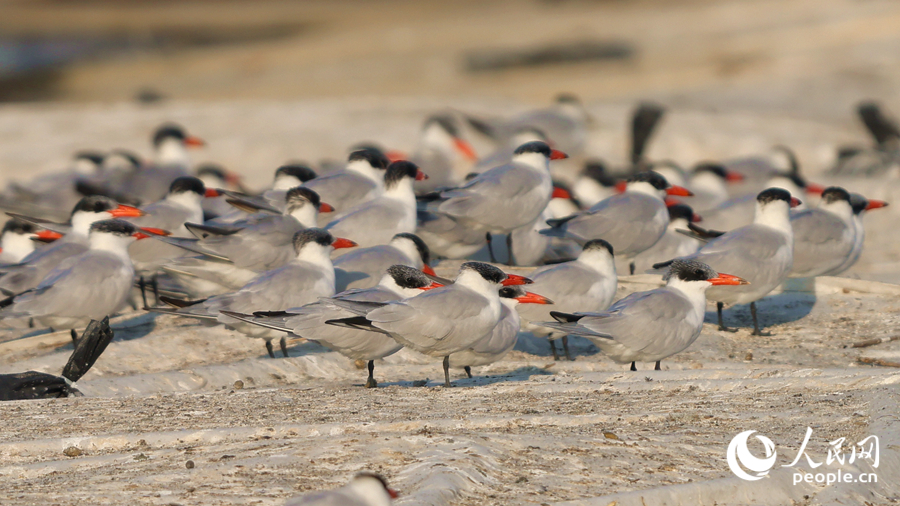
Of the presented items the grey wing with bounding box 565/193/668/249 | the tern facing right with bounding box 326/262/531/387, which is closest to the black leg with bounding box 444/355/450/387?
the tern facing right with bounding box 326/262/531/387

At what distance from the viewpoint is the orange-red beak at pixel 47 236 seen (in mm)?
8781

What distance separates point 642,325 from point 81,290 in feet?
12.0

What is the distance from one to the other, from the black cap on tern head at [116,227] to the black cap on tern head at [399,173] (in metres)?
2.14

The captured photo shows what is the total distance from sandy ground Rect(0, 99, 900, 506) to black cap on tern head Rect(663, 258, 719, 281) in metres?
0.58

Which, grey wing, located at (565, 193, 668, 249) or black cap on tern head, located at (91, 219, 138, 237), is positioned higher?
black cap on tern head, located at (91, 219, 138, 237)

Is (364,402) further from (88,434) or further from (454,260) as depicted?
(454,260)

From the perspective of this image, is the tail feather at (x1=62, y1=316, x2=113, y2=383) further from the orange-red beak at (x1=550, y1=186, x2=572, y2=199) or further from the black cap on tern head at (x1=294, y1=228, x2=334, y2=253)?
the orange-red beak at (x1=550, y1=186, x2=572, y2=199)

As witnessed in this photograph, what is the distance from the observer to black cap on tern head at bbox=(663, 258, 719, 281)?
22.2ft

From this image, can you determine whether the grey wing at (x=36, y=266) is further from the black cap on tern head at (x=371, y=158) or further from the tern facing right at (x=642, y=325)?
the tern facing right at (x=642, y=325)

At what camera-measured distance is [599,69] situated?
24688 mm

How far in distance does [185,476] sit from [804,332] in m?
5.09

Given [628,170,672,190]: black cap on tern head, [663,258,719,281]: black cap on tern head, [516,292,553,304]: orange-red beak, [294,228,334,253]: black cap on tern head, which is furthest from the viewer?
[628,170,672,190]: black cap on tern head

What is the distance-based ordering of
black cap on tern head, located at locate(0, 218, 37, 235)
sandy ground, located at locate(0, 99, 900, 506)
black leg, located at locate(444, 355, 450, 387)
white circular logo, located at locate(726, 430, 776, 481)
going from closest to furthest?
sandy ground, located at locate(0, 99, 900, 506) < white circular logo, located at locate(726, 430, 776, 481) < black leg, located at locate(444, 355, 450, 387) < black cap on tern head, located at locate(0, 218, 37, 235)

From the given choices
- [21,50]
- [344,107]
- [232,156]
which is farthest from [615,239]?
[21,50]
